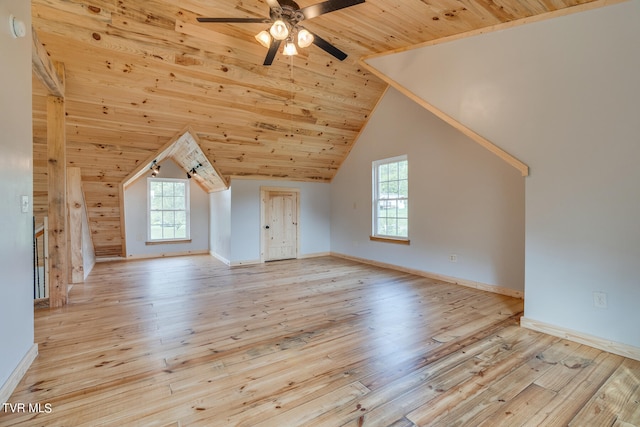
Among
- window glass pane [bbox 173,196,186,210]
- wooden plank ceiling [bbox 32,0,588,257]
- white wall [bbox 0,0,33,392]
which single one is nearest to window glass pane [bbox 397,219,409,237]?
wooden plank ceiling [bbox 32,0,588,257]

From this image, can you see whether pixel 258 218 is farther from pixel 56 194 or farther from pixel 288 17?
pixel 288 17

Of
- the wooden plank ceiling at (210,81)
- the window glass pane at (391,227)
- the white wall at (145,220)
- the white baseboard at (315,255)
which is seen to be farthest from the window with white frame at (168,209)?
the window glass pane at (391,227)

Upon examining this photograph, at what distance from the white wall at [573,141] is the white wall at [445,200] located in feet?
3.71

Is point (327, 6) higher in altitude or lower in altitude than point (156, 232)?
higher

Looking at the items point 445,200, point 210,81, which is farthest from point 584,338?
point 210,81

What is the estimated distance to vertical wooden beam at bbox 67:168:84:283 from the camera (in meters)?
4.80

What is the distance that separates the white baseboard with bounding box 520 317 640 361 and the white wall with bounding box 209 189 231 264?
525 centimetres

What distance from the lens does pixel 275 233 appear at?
684 centimetres

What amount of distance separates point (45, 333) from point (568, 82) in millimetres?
5335

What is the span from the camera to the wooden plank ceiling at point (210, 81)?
3.02 m

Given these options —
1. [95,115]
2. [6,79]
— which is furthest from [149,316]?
[95,115]

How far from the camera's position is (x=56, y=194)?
11.8 ft

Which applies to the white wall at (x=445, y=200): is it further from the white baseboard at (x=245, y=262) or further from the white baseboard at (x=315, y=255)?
the white baseboard at (x=245, y=262)

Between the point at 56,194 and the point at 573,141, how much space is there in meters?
5.50
